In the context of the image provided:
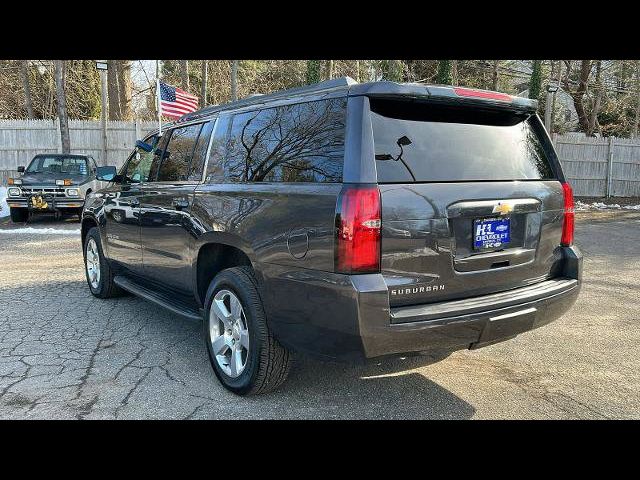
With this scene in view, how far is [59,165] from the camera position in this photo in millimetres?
13734

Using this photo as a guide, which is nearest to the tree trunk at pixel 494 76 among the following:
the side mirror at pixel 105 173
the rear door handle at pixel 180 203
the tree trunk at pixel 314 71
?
the tree trunk at pixel 314 71

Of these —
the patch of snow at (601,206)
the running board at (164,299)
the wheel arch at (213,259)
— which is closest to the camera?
the wheel arch at (213,259)

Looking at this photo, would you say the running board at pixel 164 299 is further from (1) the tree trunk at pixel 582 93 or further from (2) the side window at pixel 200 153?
(1) the tree trunk at pixel 582 93

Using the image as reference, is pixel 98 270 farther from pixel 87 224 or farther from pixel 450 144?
pixel 450 144

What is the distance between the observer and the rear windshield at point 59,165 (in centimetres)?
1360

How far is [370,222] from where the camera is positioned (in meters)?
2.67

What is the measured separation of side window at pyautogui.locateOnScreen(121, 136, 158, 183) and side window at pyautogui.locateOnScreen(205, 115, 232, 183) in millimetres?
1259

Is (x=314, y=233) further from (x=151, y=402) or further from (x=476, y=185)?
(x=151, y=402)

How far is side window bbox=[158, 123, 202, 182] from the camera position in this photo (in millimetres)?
4324

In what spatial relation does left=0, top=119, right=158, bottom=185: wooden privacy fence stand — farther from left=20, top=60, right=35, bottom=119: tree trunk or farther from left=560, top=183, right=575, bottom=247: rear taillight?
left=560, top=183, right=575, bottom=247: rear taillight

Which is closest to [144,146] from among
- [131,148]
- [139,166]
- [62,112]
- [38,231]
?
[139,166]

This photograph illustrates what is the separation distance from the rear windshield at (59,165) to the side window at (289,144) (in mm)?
11554

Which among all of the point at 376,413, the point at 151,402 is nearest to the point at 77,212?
Result: the point at 151,402

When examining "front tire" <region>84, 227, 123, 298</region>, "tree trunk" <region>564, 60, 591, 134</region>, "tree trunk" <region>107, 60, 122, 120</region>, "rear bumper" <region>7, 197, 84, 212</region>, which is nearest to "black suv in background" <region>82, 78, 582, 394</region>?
"front tire" <region>84, 227, 123, 298</region>
